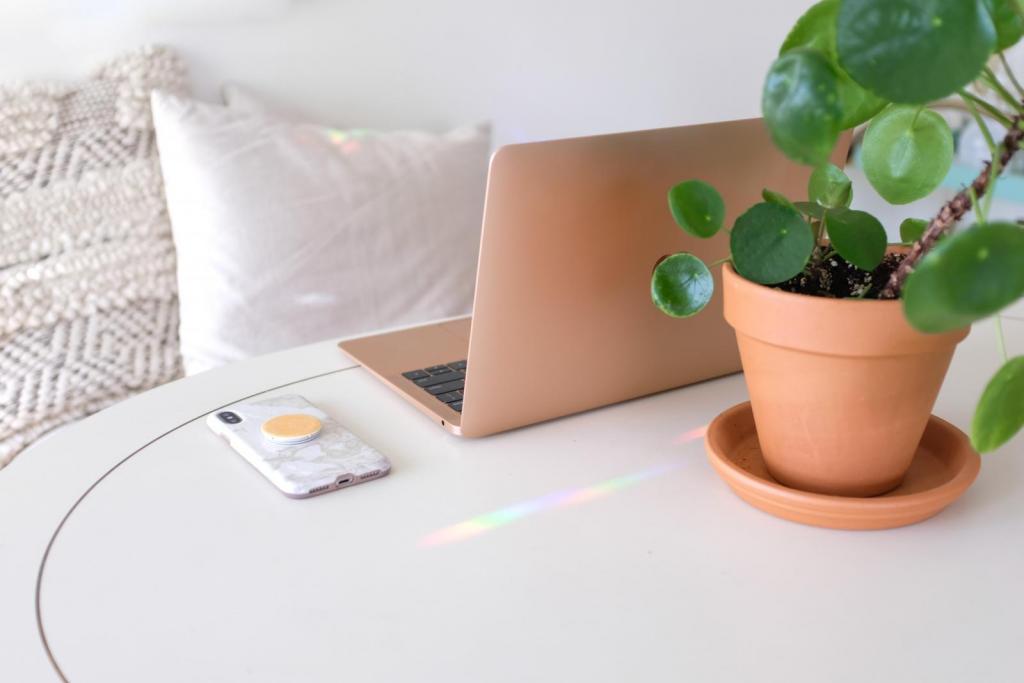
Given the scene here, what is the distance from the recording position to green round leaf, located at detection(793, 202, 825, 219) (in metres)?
0.72

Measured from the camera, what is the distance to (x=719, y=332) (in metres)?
0.97

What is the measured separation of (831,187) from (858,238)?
0.08 m

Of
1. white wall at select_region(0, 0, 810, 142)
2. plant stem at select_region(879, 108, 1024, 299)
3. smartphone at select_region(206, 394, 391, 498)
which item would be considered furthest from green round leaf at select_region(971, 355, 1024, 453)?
white wall at select_region(0, 0, 810, 142)

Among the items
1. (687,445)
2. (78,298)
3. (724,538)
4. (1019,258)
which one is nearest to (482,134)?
(78,298)

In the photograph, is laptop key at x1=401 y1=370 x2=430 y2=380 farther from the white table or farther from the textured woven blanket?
the textured woven blanket

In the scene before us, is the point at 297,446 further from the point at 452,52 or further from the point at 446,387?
the point at 452,52

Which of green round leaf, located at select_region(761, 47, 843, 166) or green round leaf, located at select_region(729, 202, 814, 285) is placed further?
green round leaf, located at select_region(729, 202, 814, 285)

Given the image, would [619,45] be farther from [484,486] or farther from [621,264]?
[484,486]

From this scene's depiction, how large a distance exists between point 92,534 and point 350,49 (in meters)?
1.22

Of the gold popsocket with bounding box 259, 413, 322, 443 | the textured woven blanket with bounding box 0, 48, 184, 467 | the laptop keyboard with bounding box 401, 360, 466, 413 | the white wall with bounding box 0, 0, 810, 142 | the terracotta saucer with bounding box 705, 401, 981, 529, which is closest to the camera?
the terracotta saucer with bounding box 705, 401, 981, 529

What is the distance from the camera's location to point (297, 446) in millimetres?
838

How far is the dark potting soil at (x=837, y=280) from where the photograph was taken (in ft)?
2.41

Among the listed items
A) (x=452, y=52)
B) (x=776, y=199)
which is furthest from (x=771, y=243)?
(x=452, y=52)

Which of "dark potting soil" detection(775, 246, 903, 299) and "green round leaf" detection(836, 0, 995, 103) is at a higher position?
"green round leaf" detection(836, 0, 995, 103)
